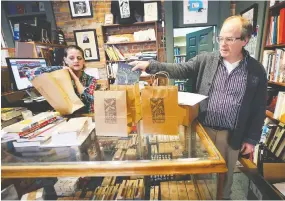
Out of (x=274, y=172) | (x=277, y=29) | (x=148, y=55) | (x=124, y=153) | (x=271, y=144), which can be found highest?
(x=277, y=29)

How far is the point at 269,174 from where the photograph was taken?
1.72 metres

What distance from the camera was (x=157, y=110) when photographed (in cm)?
88

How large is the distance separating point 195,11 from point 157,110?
123 inches

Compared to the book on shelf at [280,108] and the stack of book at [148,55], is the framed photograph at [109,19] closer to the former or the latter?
the stack of book at [148,55]

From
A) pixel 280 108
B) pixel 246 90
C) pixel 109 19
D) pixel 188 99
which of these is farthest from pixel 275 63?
pixel 109 19

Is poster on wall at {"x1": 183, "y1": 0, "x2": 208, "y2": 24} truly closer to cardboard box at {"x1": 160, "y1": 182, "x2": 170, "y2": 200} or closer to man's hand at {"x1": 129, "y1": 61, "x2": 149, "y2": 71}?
man's hand at {"x1": 129, "y1": 61, "x2": 149, "y2": 71}

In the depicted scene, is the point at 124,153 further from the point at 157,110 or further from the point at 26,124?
the point at 26,124

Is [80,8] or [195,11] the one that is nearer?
[195,11]

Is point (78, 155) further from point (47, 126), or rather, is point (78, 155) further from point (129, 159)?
point (47, 126)

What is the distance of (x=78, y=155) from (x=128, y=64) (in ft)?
1.79

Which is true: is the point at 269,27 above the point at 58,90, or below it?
above

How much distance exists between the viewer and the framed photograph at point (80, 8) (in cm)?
349

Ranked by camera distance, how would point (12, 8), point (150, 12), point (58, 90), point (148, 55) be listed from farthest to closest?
point (12, 8), point (148, 55), point (150, 12), point (58, 90)

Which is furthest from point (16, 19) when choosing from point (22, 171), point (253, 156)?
point (253, 156)
